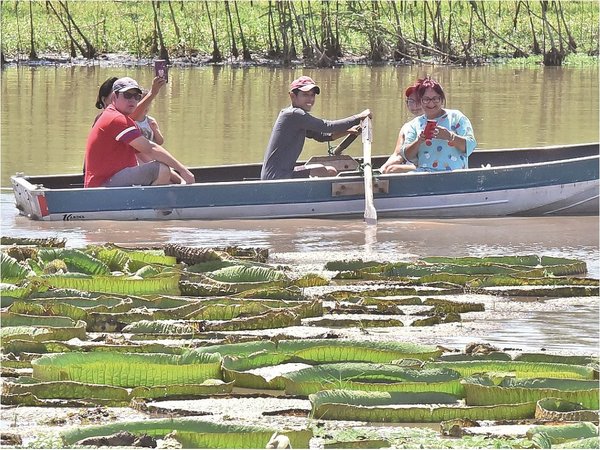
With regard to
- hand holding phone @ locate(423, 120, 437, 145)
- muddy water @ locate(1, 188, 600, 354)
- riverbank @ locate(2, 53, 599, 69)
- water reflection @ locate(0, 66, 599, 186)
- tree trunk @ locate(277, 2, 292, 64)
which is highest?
tree trunk @ locate(277, 2, 292, 64)

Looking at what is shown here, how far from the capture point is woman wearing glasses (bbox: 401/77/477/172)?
1148cm

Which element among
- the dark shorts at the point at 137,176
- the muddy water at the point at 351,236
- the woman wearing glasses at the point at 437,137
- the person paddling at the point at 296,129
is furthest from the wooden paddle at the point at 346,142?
the dark shorts at the point at 137,176

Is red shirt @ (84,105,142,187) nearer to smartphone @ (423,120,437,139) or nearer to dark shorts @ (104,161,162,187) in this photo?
dark shorts @ (104,161,162,187)

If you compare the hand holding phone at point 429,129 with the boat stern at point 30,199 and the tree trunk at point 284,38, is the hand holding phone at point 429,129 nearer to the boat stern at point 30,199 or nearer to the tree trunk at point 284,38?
the boat stern at point 30,199

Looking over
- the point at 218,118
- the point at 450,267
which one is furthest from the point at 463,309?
the point at 218,118

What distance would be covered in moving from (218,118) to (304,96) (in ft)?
32.0

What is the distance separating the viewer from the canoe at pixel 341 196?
38.4 ft

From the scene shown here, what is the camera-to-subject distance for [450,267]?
8.85 metres

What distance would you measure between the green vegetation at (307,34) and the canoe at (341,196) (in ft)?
70.5

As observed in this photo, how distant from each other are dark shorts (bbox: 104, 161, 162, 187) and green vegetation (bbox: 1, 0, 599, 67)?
21.9 meters

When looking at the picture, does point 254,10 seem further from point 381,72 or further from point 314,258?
point 314,258

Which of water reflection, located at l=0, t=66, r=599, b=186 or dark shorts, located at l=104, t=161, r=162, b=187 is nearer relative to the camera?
dark shorts, located at l=104, t=161, r=162, b=187

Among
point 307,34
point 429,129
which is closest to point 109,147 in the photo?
point 429,129

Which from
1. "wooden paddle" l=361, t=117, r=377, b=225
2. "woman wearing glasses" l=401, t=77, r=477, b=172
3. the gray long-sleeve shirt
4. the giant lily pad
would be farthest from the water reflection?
the giant lily pad
